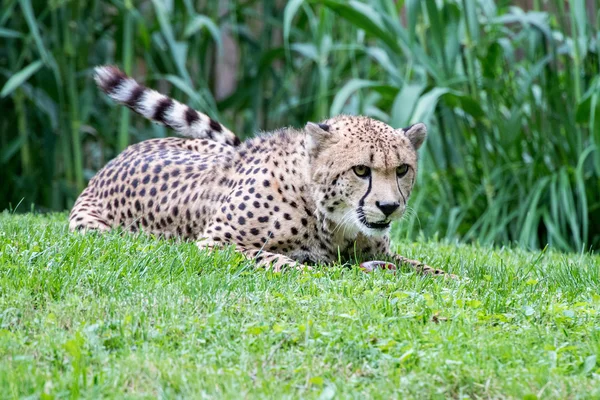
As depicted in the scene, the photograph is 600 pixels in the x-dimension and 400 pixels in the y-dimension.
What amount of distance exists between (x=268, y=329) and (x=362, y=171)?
1.15m

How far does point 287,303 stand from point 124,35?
3896 millimetres

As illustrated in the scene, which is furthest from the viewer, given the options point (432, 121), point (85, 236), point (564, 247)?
point (432, 121)

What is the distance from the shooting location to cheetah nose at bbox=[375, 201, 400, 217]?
3643 millimetres

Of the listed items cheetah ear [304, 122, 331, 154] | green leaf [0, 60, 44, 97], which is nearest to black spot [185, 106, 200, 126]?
cheetah ear [304, 122, 331, 154]

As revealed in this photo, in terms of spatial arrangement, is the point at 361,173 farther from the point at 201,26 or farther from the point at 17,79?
the point at 201,26

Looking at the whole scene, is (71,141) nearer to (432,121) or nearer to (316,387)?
(432,121)

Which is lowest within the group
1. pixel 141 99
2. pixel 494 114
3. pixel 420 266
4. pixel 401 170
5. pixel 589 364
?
pixel 420 266

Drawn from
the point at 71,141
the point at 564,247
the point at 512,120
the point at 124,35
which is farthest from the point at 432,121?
the point at 71,141

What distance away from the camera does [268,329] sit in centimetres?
277

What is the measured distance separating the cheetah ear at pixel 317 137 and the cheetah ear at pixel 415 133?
36 centimetres

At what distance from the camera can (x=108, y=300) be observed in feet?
9.75

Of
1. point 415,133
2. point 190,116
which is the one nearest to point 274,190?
point 415,133

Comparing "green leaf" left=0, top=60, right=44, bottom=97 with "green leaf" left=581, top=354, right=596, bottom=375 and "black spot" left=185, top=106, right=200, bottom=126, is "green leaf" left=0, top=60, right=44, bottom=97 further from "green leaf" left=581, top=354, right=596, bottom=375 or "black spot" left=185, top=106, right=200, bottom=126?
"green leaf" left=581, top=354, right=596, bottom=375

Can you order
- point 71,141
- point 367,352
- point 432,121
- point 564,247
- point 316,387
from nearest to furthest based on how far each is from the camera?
point 316,387, point 367,352, point 564,247, point 432,121, point 71,141
